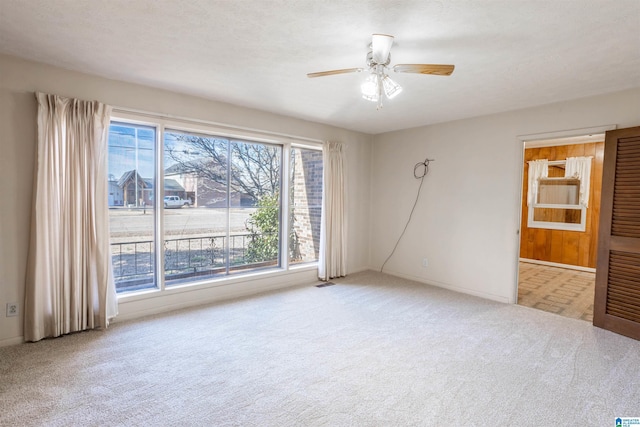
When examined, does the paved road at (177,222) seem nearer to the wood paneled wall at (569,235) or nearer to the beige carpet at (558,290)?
the beige carpet at (558,290)

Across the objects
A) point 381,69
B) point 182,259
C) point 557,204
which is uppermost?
point 381,69

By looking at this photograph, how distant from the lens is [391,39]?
7.02 ft

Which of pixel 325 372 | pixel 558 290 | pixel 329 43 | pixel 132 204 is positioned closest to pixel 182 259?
pixel 132 204

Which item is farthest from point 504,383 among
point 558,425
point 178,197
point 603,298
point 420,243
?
point 178,197

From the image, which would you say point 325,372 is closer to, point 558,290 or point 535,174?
point 558,290

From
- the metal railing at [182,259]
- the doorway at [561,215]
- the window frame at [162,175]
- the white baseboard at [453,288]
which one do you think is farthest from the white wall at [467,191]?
the metal railing at [182,259]

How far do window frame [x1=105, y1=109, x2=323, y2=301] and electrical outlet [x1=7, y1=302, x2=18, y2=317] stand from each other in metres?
0.77

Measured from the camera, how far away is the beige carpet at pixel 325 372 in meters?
1.91

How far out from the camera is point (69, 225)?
2855 mm

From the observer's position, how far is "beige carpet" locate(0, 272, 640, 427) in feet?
6.26

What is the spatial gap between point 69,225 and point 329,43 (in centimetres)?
283

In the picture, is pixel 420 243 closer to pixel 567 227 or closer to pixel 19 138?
pixel 567 227

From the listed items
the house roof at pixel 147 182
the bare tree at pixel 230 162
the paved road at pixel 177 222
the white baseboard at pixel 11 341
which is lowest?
the white baseboard at pixel 11 341

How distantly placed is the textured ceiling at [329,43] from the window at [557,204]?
3.39m
